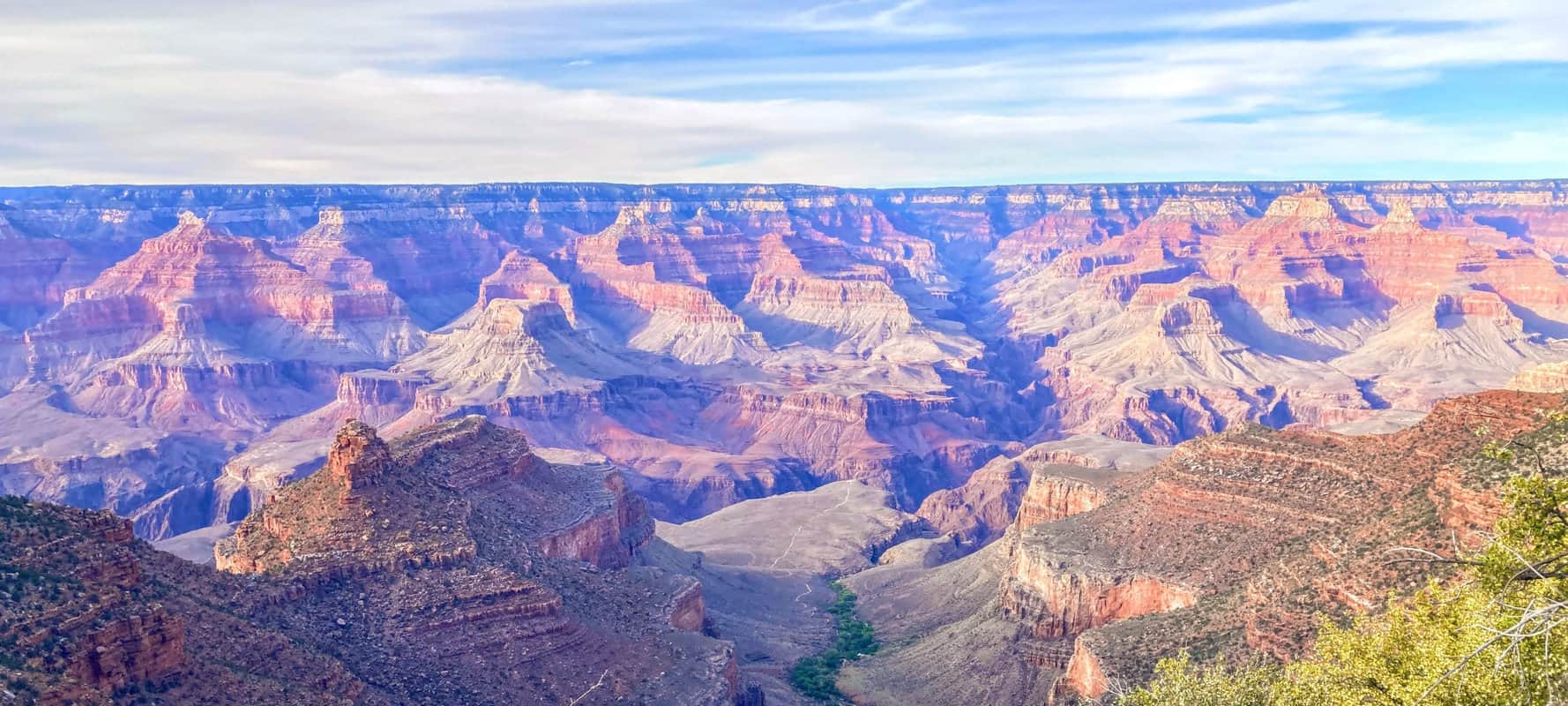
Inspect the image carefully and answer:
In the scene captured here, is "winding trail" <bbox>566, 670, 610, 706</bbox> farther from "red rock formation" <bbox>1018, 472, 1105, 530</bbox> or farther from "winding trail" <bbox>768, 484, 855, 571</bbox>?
"winding trail" <bbox>768, 484, 855, 571</bbox>

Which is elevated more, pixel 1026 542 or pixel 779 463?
pixel 1026 542

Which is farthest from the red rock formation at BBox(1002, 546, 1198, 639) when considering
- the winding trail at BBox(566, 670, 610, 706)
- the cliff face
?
the winding trail at BBox(566, 670, 610, 706)

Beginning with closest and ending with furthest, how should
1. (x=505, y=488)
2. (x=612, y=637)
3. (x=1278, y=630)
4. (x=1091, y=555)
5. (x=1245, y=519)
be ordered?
(x=1278, y=630)
(x=612, y=637)
(x=1245, y=519)
(x=1091, y=555)
(x=505, y=488)

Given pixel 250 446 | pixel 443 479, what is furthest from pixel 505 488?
pixel 250 446

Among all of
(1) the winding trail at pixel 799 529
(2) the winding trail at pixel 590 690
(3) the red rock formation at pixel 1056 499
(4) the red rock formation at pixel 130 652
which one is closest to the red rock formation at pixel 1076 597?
(3) the red rock formation at pixel 1056 499

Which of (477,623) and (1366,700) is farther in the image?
(477,623)

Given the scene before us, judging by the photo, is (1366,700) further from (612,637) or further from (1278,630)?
(612,637)

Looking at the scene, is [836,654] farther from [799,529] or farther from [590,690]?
[799,529]
